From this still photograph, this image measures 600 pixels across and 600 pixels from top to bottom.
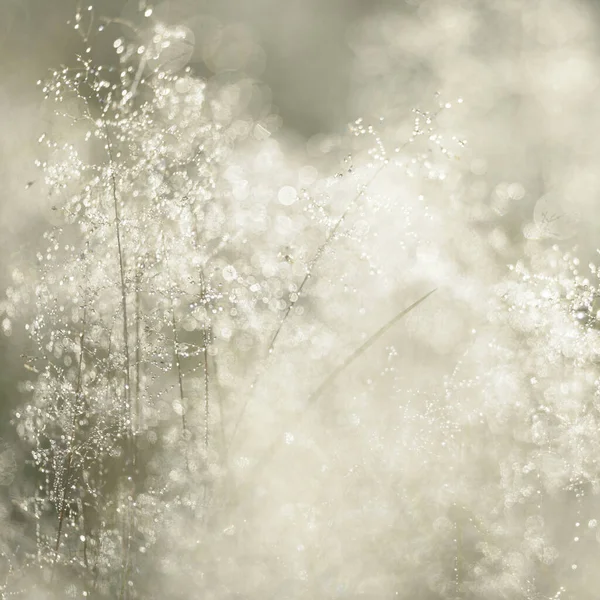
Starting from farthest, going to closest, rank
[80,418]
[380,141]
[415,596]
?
[380,141] < [80,418] < [415,596]

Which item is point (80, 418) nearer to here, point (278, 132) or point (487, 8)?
point (278, 132)

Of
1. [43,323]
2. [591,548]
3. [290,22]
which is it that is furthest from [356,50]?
[591,548]

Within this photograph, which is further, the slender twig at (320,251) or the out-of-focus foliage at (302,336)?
the slender twig at (320,251)

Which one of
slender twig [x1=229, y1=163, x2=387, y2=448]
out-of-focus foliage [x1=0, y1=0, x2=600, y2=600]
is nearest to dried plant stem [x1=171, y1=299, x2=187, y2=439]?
out-of-focus foliage [x1=0, y1=0, x2=600, y2=600]

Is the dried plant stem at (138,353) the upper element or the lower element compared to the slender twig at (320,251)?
lower

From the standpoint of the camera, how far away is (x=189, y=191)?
0.97 meters

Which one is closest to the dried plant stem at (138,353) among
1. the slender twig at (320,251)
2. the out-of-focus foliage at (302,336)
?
the out-of-focus foliage at (302,336)

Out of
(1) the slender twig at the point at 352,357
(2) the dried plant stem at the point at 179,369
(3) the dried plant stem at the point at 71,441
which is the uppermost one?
(1) the slender twig at the point at 352,357

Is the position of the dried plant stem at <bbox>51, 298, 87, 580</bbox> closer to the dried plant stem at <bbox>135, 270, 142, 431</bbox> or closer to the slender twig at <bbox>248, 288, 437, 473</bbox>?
the dried plant stem at <bbox>135, 270, 142, 431</bbox>

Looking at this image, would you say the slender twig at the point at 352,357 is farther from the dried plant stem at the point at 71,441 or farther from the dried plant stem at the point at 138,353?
the dried plant stem at the point at 71,441

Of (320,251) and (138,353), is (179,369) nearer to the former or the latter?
(138,353)

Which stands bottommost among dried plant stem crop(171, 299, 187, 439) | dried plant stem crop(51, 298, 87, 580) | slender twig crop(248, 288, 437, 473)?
dried plant stem crop(51, 298, 87, 580)

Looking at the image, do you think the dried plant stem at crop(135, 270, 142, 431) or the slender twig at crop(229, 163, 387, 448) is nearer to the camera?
the dried plant stem at crop(135, 270, 142, 431)

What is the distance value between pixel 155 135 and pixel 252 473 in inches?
22.3
